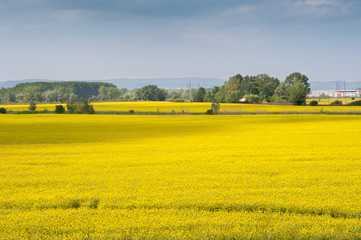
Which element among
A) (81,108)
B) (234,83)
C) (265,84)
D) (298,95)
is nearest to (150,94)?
(234,83)

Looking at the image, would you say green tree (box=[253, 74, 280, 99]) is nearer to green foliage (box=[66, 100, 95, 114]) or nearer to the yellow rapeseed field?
green foliage (box=[66, 100, 95, 114])

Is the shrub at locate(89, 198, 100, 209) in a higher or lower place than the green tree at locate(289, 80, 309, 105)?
lower

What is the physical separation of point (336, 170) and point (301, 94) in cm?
9911

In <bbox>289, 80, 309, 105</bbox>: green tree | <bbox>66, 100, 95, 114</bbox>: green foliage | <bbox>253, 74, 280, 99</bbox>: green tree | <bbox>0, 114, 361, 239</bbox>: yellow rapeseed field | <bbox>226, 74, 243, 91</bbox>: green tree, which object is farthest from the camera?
<bbox>253, 74, 280, 99</bbox>: green tree

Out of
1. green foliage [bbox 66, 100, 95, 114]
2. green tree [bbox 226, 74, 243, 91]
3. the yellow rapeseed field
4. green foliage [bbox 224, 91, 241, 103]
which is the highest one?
green tree [bbox 226, 74, 243, 91]

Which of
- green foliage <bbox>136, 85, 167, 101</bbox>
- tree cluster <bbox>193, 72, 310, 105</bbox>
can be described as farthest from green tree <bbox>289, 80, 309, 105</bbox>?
green foliage <bbox>136, 85, 167, 101</bbox>

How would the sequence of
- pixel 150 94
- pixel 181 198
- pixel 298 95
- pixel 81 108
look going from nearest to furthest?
pixel 181 198 → pixel 81 108 → pixel 298 95 → pixel 150 94

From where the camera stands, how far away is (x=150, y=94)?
15638 cm

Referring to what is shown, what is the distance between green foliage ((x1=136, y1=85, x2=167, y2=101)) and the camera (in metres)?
156

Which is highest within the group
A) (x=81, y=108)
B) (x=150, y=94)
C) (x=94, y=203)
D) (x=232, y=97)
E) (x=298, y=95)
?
(x=150, y=94)

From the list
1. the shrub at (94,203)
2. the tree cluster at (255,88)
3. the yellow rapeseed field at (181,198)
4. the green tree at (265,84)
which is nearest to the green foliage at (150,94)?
the tree cluster at (255,88)

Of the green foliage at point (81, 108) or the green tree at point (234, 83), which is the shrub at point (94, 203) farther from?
the green tree at point (234, 83)

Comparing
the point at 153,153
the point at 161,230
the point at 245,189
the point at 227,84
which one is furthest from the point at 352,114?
the point at 227,84

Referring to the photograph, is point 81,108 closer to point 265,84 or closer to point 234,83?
point 234,83
